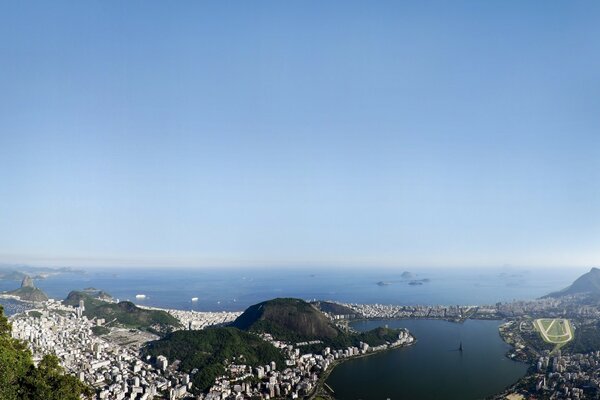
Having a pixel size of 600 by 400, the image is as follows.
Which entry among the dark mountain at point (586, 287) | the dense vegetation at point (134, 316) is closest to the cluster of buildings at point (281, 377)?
the dense vegetation at point (134, 316)

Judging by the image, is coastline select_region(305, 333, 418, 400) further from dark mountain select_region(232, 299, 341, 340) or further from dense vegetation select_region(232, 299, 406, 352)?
dark mountain select_region(232, 299, 341, 340)

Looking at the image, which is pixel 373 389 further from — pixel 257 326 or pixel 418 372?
pixel 257 326

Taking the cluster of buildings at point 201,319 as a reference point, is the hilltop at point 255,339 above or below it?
above

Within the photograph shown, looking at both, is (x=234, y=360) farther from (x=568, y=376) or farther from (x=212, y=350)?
(x=568, y=376)

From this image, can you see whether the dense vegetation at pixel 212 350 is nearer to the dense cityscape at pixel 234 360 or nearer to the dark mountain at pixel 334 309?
the dense cityscape at pixel 234 360

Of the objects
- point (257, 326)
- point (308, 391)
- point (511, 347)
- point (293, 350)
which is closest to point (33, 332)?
point (257, 326)

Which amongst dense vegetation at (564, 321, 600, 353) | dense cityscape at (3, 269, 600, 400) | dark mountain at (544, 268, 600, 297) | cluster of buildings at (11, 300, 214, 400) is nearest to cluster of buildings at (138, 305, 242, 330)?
dense cityscape at (3, 269, 600, 400)
